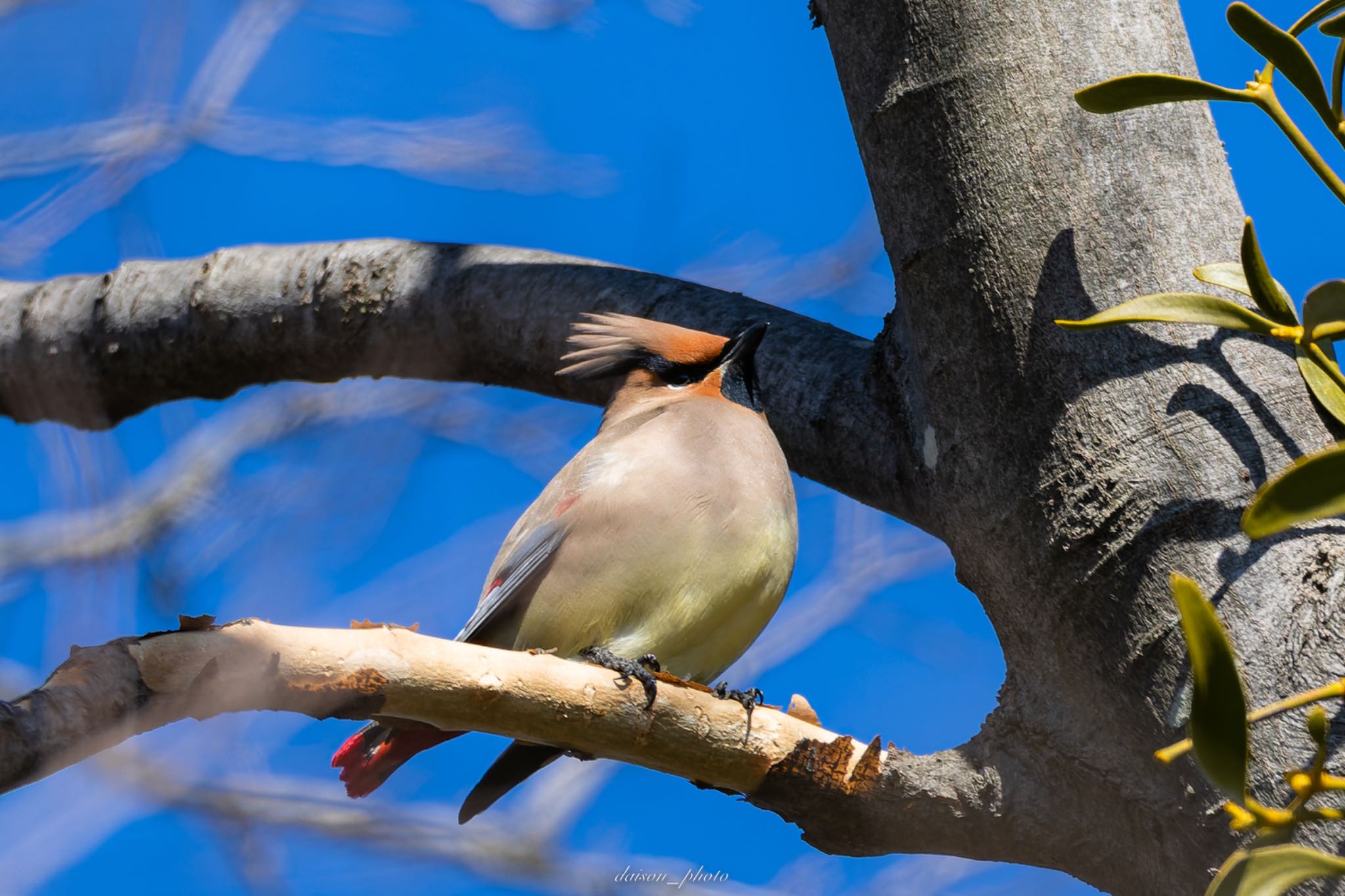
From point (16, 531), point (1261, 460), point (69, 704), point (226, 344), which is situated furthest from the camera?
point (226, 344)

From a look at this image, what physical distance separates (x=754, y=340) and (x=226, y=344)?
1.49 metres

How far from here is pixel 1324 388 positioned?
180cm

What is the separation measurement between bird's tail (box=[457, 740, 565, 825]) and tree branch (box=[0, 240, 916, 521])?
1.06 metres

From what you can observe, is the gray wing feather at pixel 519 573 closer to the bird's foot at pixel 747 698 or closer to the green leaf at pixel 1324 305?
the bird's foot at pixel 747 698

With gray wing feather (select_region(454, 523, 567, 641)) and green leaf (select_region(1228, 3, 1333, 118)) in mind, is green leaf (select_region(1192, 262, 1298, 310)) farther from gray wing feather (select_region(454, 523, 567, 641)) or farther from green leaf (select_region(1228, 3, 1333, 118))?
gray wing feather (select_region(454, 523, 567, 641))

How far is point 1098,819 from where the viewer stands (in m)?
1.96

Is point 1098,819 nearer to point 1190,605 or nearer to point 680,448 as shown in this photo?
point 1190,605

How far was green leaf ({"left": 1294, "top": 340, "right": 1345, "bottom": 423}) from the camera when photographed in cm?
180

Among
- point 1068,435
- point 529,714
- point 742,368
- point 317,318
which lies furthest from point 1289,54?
point 317,318

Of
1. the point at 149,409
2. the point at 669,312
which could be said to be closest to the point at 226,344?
the point at 149,409

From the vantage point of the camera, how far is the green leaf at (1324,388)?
1.80 meters

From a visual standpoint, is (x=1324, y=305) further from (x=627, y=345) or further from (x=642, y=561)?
(x=627, y=345)

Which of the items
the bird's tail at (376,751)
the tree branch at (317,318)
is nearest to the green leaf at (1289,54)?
the tree branch at (317,318)

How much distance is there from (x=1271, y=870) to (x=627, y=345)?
7.73ft
